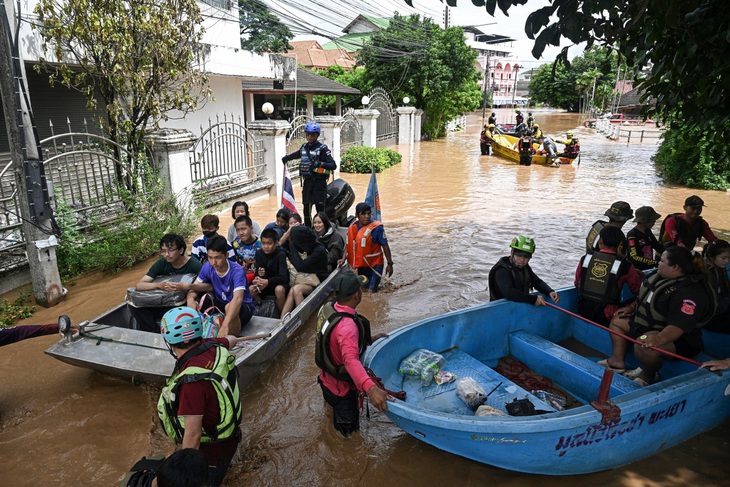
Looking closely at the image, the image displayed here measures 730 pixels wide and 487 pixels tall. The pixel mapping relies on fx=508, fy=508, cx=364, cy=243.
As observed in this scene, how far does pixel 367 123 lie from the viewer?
21469 millimetres

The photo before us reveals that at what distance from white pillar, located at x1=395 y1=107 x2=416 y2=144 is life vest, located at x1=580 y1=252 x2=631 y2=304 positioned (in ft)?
74.5

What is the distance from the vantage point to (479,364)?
4.70m

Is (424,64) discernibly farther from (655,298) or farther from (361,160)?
(655,298)

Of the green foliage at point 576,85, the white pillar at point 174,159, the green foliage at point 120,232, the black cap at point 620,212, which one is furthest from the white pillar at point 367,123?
the green foliage at point 576,85

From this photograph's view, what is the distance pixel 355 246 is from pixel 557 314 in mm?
2788

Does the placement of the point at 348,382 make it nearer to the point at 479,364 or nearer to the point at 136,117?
the point at 479,364

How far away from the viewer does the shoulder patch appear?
4059 mm

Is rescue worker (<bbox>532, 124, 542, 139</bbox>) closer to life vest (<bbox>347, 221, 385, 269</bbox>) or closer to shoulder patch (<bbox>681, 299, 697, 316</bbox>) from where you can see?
life vest (<bbox>347, 221, 385, 269</bbox>)

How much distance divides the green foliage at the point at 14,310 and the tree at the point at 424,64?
23891 mm

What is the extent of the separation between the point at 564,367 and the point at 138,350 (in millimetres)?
3859

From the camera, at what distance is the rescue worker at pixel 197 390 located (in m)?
2.70

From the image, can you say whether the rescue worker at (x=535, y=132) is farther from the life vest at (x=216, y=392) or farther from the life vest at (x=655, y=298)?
the life vest at (x=216, y=392)

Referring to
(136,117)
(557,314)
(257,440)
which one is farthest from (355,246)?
(136,117)

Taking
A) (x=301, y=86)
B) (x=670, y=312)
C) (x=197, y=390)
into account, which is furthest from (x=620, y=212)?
(x=301, y=86)
